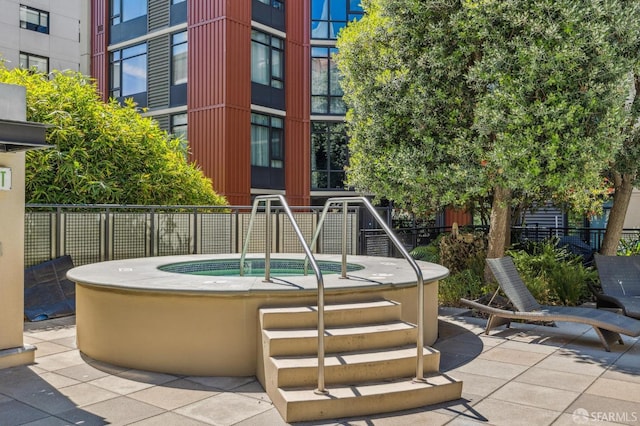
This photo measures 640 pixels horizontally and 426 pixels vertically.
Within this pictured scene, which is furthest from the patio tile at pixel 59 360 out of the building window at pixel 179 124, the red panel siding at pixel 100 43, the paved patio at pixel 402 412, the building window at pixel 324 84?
the red panel siding at pixel 100 43

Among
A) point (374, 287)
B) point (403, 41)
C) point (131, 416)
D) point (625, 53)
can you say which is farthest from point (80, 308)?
point (625, 53)

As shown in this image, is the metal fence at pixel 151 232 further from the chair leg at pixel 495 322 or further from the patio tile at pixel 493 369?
the patio tile at pixel 493 369

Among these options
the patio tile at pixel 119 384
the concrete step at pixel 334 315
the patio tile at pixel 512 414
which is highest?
the concrete step at pixel 334 315

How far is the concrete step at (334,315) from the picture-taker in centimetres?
505

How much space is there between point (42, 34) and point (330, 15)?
1520 centimetres

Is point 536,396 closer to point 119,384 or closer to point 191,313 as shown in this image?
point 191,313

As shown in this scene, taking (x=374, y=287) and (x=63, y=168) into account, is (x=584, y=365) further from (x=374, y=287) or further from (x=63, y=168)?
(x=63, y=168)

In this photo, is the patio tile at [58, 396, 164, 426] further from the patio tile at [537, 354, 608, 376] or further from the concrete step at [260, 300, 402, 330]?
the patio tile at [537, 354, 608, 376]

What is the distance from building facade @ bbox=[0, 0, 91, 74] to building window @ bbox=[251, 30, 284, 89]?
347 inches

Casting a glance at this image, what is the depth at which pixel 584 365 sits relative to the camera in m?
5.71

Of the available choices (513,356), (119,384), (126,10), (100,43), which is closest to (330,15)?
(126,10)

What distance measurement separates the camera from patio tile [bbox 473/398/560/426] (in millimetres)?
4121

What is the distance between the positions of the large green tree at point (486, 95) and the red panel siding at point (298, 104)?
11.3 meters

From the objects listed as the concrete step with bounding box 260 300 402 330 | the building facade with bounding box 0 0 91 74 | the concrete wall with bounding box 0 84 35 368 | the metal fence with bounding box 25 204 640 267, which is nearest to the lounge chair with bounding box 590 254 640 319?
the concrete step with bounding box 260 300 402 330
